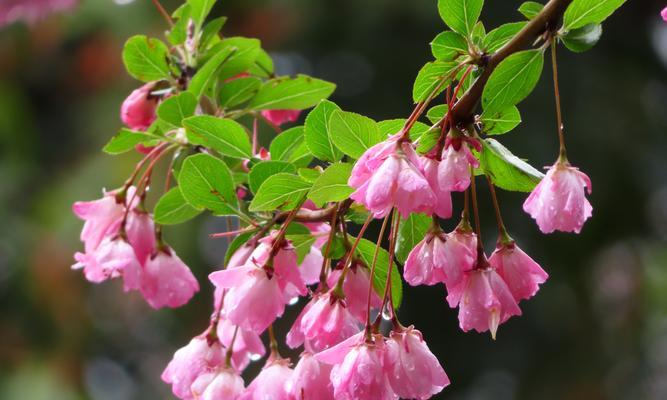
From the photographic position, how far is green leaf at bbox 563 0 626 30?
2.01 feet

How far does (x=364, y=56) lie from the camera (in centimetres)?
367

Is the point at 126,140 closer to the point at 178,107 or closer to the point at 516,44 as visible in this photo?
the point at 178,107

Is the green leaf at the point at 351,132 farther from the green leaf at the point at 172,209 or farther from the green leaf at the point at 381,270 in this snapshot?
the green leaf at the point at 172,209

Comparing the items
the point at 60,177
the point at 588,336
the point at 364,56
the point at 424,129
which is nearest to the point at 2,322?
the point at 60,177

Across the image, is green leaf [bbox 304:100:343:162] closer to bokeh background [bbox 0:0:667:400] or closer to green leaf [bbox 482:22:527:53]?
green leaf [bbox 482:22:527:53]

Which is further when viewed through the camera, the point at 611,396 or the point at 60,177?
the point at 60,177

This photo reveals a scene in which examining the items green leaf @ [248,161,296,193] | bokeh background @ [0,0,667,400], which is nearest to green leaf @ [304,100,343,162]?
green leaf @ [248,161,296,193]

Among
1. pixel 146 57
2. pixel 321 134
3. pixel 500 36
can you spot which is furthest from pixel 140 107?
pixel 500 36

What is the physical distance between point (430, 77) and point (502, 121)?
6 cm

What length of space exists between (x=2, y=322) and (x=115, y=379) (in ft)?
2.38

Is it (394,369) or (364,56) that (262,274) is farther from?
(364,56)

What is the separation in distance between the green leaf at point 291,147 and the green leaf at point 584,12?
0.22 meters

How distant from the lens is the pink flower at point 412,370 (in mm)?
565

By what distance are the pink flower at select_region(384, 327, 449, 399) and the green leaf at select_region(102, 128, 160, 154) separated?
0.33 meters
